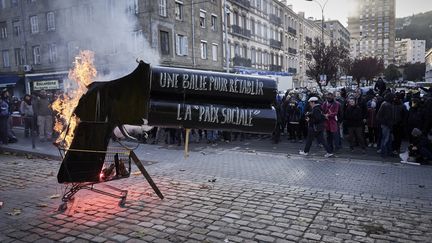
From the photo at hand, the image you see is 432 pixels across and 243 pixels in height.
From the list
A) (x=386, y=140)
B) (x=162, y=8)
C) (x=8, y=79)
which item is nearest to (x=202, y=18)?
(x=162, y=8)

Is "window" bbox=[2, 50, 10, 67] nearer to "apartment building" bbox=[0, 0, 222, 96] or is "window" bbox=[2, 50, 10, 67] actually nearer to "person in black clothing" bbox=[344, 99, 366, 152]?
"apartment building" bbox=[0, 0, 222, 96]

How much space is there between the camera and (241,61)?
37.8m

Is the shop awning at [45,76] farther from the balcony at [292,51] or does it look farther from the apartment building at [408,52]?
the apartment building at [408,52]

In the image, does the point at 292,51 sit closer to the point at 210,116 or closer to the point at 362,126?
the point at 362,126

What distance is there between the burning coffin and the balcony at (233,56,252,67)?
31.4 meters

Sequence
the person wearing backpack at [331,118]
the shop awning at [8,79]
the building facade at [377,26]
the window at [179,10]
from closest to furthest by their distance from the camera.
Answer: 1. the person wearing backpack at [331,118]
2. the window at [179,10]
3. the shop awning at [8,79]
4. the building facade at [377,26]

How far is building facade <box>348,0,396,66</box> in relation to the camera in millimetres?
141250

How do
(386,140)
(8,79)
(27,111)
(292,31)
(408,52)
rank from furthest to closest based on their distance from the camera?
(408,52) < (292,31) < (8,79) < (27,111) < (386,140)

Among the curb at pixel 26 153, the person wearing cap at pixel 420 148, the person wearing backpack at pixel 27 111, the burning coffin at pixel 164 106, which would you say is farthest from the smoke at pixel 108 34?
the person wearing cap at pixel 420 148

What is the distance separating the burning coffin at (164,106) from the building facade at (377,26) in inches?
5791

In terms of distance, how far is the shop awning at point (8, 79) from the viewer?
104ft

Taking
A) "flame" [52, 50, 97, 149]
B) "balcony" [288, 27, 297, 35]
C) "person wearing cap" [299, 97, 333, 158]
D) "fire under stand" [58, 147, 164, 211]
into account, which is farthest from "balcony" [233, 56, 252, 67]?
"fire under stand" [58, 147, 164, 211]

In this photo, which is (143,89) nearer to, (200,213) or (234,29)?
(200,213)

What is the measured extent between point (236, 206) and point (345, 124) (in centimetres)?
774
